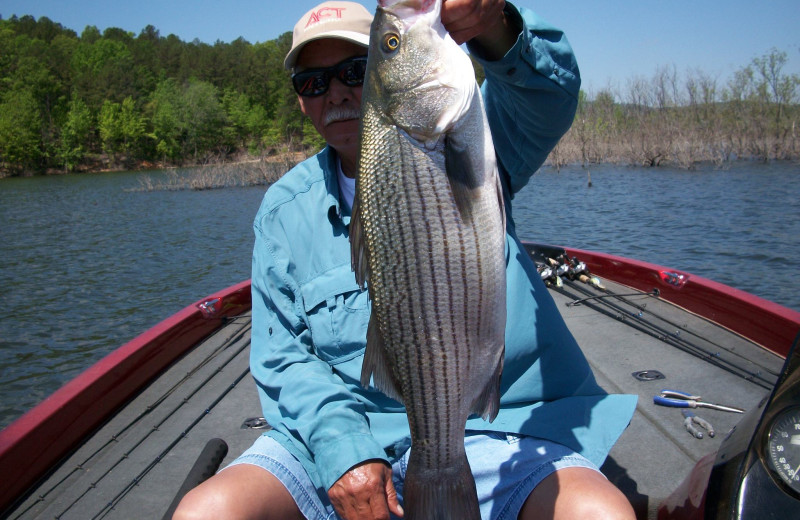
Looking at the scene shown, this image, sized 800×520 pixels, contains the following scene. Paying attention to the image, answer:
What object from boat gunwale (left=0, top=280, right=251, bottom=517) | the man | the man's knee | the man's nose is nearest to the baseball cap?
the man

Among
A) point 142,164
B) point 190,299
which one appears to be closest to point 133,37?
point 142,164

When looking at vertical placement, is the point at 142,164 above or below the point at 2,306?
above

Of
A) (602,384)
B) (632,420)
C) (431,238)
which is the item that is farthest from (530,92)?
(602,384)

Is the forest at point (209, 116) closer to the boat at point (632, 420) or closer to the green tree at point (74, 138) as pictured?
the green tree at point (74, 138)

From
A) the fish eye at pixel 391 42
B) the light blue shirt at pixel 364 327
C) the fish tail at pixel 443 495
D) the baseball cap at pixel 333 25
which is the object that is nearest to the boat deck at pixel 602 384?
the light blue shirt at pixel 364 327

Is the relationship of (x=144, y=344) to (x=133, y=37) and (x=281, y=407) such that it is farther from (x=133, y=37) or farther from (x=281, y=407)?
(x=133, y=37)

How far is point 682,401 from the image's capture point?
3529mm

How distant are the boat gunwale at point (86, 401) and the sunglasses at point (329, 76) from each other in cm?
258

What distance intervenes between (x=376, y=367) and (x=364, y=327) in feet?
1.85

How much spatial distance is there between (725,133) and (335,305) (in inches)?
1808

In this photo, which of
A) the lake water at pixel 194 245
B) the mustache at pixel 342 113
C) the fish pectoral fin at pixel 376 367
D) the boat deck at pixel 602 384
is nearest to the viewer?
the fish pectoral fin at pixel 376 367

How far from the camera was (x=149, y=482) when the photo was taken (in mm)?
3252

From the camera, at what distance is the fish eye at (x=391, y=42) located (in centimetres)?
172

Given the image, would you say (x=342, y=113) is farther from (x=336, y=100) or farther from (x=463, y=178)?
(x=463, y=178)
